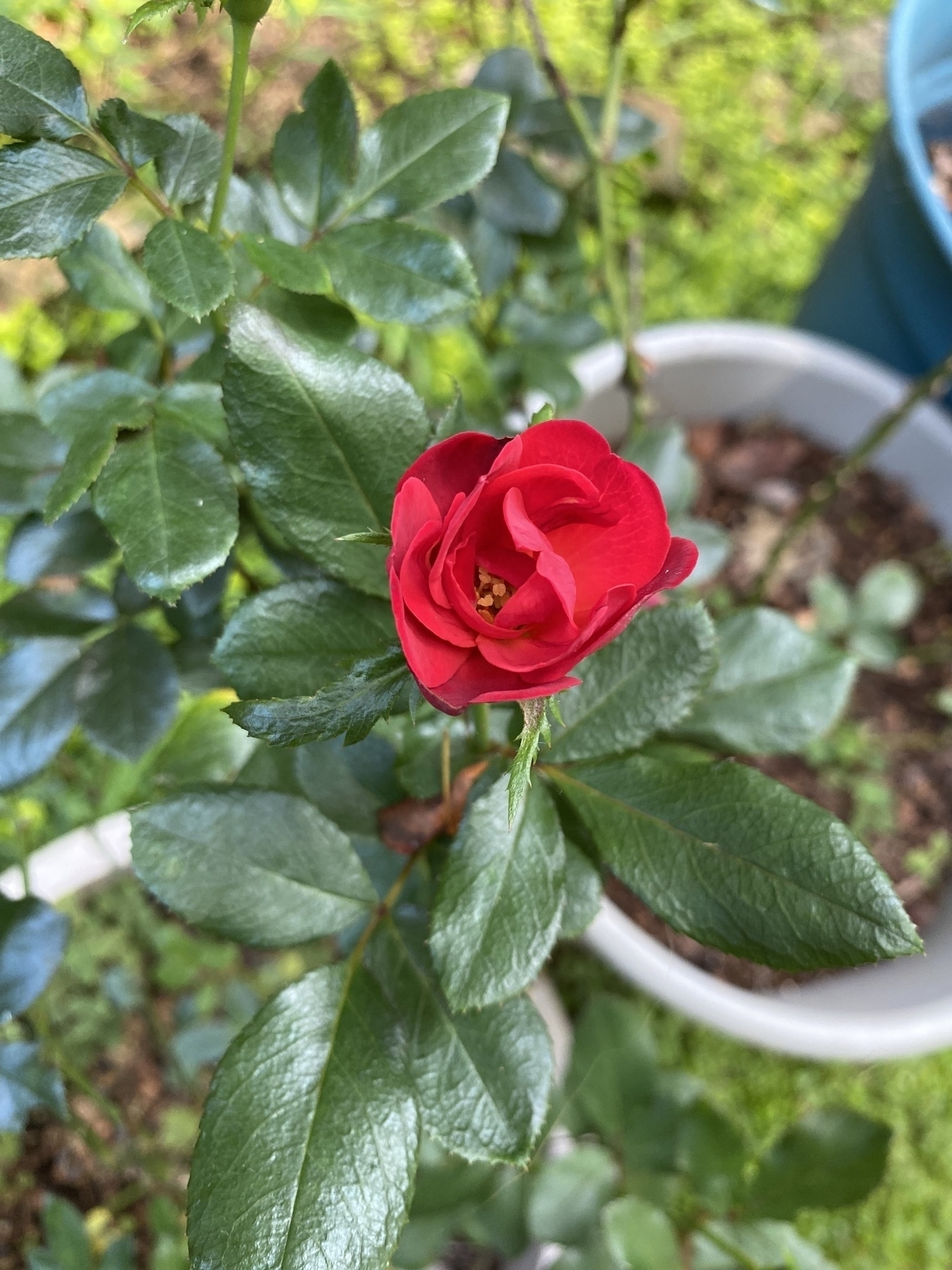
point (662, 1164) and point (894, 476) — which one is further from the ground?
point (894, 476)

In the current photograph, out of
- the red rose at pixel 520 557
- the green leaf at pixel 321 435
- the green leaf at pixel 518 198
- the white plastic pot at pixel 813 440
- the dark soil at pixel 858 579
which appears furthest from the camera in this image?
the dark soil at pixel 858 579

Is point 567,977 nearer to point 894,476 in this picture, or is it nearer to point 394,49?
point 894,476

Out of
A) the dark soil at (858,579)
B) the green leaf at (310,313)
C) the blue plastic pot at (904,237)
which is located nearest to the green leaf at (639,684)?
the green leaf at (310,313)

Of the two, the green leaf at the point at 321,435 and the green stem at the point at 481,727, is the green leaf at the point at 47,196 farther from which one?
the green stem at the point at 481,727

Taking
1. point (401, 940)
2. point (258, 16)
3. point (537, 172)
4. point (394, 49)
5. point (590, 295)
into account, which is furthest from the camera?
point (394, 49)

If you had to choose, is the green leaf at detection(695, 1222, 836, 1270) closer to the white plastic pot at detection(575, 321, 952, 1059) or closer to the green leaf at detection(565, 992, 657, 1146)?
the green leaf at detection(565, 992, 657, 1146)

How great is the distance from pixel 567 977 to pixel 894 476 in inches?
34.1

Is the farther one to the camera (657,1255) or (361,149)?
(657,1255)

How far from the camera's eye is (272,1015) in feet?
1.51

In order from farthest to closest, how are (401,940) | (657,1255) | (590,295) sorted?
(590,295)
(657,1255)
(401,940)

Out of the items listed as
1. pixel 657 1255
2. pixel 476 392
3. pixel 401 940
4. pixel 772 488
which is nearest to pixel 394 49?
pixel 476 392

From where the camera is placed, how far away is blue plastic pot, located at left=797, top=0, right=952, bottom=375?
44.3 inches

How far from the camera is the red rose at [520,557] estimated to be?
0.33 meters

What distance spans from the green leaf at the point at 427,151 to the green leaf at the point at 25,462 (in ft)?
0.79
